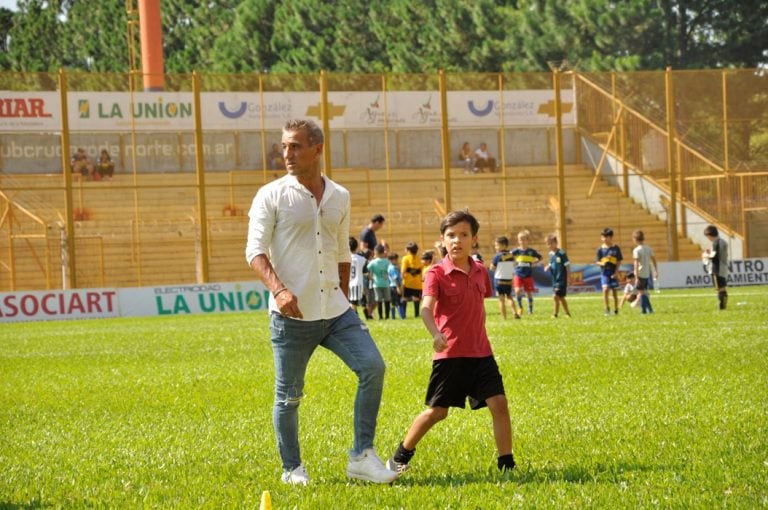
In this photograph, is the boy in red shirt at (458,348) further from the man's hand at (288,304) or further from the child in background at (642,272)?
the child in background at (642,272)

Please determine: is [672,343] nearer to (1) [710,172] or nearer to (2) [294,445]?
(2) [294,445]

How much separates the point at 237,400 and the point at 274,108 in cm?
3151

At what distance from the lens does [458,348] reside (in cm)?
769

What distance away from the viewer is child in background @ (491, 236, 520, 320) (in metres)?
26.0

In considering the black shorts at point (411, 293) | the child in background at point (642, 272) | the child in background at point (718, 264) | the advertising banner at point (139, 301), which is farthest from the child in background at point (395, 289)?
the advertising banner at point (139, 301)

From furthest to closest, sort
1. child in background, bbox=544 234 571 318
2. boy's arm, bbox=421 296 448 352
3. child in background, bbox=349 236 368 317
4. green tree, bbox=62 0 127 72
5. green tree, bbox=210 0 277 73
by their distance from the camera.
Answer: green tree, bbox=62 0 127 72 → green tree, bbox=210 0 277 73 → child in background, bbox=349 236 368 317 → child in background, bbox=544 234 571 318 → boy's arm, bbox=421 296 448 352

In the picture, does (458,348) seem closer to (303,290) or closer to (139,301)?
(303,290)

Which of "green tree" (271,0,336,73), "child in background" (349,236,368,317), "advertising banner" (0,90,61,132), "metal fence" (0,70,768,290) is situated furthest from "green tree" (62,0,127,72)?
"child in background" (349,236,368,317)

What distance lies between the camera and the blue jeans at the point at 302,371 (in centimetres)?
752

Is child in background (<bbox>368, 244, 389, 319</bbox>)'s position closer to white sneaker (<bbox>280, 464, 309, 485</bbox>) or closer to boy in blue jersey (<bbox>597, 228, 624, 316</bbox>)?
boy in blue jersey (<bbox>597, 228, 624, 316</bbox>)

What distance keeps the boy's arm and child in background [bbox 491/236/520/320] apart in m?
18.1

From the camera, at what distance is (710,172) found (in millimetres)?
42875

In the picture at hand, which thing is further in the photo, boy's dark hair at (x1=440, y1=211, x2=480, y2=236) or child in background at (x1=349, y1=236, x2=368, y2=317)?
child in background at (x1=349, y1=236, x2=368, y2=317)

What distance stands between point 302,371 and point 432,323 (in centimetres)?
83
